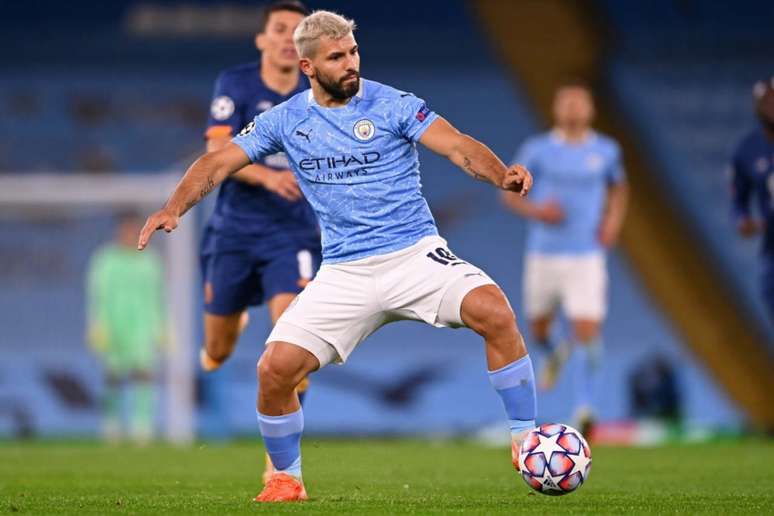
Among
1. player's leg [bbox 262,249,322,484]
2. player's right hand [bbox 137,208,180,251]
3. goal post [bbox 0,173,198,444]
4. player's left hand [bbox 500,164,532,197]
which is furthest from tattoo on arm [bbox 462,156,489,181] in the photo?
goal post [bbox 0,173,198,444]

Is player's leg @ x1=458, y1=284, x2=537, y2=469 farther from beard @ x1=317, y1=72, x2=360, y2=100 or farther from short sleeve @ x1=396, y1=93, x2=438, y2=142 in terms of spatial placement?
beard @ x1=317, y1=72, x2=360, y2=100

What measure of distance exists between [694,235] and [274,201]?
1049 centimetres

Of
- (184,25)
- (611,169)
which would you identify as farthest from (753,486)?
(184,25)

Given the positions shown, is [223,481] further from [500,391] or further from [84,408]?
[84,408]

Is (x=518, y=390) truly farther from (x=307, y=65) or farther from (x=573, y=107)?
(x=573, y=107)

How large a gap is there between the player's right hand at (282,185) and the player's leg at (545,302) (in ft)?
16.5

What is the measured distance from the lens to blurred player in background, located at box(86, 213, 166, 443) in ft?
→ 54.5

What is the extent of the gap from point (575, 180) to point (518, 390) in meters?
6.46

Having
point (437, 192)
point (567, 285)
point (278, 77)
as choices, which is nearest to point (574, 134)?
point (567, 285)

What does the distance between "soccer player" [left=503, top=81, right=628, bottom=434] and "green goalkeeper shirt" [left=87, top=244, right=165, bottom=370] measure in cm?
488

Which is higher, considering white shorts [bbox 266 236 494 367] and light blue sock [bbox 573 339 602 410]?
white shorts [bbox 266 236 494 367]

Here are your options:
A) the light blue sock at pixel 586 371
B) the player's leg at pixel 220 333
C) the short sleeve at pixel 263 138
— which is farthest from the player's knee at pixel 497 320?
the light blue sock at pixel 586 371

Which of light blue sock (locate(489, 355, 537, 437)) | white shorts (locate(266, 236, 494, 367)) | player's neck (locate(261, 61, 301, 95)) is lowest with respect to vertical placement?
light blue sock (locate(489, 355, 537, 437))

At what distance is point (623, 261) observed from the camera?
18.9m
